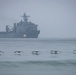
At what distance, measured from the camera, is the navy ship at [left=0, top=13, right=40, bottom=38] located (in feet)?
15.3

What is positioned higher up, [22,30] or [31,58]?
[22,30]

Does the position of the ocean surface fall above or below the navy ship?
below

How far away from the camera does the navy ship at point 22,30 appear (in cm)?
466

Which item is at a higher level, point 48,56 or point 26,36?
point 26,36

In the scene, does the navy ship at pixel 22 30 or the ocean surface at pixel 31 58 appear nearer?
the navy ship at pixel 22 30

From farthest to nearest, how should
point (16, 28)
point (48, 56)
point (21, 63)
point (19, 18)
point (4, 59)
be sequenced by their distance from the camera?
point (48, 56) < point (21, 63) < point (4, 59) < point (16, 28) < point (19, 18)

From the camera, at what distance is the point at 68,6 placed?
15.1ft

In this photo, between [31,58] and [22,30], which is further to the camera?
[31,58]

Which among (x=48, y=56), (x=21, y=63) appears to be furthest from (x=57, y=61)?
(x=21, y=63)

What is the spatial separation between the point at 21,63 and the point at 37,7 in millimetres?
1788

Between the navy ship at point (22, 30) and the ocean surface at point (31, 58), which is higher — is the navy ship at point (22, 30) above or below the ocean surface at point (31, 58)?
above

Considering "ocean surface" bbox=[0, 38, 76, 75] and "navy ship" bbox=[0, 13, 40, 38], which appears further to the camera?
"ocean surface" bbox=[0, 38, 76, 75]

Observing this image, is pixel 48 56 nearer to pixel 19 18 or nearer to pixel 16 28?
pixel 16 28

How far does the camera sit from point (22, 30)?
4.99 meters
